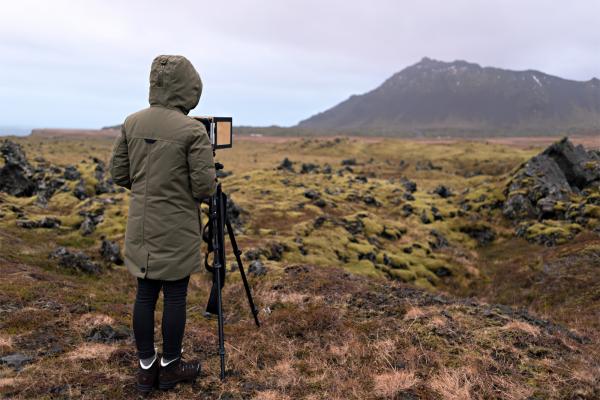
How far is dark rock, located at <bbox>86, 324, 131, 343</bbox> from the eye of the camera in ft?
27.9

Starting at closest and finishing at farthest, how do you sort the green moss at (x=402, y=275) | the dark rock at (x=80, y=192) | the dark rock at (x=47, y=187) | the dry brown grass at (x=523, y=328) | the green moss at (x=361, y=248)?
the dry brown grass at (x=523, y=328) < the green moss at (x=402, y=275) < the green moss at (x=361, y=248) < the dark rock at (x=47, y=187) < the dark rock at (x=80, y=192)

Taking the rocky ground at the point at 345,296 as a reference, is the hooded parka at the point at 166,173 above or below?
above

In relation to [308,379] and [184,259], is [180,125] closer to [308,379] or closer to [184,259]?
[184,259]

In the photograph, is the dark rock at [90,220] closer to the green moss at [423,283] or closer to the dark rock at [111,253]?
the dark rock at [111,253]

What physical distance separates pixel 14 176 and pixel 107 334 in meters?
31.1

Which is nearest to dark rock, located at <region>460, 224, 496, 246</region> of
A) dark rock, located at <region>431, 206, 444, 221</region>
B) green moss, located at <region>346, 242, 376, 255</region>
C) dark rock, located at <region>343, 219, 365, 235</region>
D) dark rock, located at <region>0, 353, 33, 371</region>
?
dark rock, located at <region>431, 206, 444, 221</region>

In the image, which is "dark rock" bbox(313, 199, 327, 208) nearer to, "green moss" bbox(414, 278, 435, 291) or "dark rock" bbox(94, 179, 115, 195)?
"green moss" bbox(414, 278, 435, 291)

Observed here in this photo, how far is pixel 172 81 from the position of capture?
591 cm

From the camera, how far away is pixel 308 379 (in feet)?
23.9

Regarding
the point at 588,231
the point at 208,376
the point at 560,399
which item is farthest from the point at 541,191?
the point at 208,376

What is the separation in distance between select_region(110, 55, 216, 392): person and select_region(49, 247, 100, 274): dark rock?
37.4 feet

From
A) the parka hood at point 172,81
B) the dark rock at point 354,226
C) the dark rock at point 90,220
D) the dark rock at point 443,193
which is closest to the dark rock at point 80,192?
the dark rock at point 90,220

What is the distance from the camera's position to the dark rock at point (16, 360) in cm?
708

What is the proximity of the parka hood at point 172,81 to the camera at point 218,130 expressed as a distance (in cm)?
62
